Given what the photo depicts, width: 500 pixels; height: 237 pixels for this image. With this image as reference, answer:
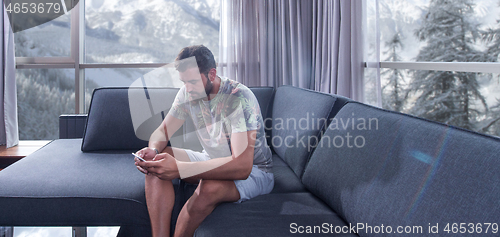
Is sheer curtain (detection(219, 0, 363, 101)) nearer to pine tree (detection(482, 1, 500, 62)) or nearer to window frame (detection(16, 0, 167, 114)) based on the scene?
window frame (detection(16, 0, 167, 114))

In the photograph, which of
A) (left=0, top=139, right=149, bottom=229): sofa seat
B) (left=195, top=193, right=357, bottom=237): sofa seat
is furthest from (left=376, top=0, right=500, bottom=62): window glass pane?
(left=0, top=139, right=149, bottom=229): sofa seat

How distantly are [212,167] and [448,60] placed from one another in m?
2.88

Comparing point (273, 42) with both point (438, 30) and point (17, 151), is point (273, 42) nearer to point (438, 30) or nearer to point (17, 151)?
point (438, 30)

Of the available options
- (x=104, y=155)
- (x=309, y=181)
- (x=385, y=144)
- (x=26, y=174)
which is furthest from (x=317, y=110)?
(x=26, y=174)

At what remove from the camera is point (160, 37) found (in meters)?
3.43

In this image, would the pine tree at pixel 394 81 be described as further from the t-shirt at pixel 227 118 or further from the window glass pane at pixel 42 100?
the window glass pane at pixel 42 100

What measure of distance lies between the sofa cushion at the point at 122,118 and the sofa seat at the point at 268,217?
931 millimetres

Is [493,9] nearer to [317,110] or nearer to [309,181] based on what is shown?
[317,110]

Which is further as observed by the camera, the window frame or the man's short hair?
the window frame

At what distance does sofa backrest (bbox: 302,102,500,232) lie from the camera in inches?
26.2

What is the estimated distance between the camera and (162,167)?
120cm

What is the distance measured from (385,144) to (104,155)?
1493 mm

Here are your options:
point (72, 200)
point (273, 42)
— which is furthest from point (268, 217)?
point (273, 42)

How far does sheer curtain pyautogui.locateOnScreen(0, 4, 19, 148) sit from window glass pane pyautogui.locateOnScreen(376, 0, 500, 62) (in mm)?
3186
